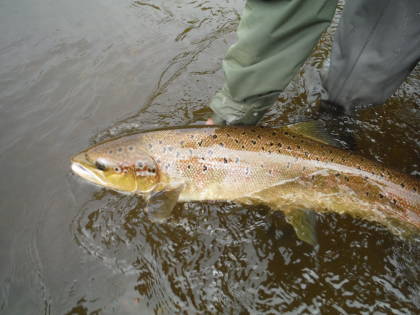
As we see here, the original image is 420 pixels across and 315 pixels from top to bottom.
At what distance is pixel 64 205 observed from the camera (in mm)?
2857

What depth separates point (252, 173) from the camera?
2.51 meters

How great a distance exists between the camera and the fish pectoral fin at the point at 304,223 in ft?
8.27

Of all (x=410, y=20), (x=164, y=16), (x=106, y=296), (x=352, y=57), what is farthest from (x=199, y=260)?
(x=164, y=16)

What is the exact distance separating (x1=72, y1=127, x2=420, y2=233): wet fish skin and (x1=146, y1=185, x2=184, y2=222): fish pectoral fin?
0.04 m

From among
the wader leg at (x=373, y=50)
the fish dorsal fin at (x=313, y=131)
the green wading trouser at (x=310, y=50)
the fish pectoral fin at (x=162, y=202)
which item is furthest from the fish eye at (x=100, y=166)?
the wader leg at (x=373, y=50)

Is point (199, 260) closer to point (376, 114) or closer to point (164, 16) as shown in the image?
point (376, 114)

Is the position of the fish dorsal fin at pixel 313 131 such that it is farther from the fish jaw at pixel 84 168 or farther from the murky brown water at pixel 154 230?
the fish jaw at pixel 84 168

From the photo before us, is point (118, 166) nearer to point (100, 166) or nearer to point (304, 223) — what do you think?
point (100, 166)

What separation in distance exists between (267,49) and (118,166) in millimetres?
1297

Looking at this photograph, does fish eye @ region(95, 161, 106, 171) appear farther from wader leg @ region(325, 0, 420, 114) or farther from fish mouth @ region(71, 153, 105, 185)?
wader leg @ region(325, 0, 420, 114)

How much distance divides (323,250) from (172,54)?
9.91 feet

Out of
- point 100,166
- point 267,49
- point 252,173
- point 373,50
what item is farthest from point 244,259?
point 373,50

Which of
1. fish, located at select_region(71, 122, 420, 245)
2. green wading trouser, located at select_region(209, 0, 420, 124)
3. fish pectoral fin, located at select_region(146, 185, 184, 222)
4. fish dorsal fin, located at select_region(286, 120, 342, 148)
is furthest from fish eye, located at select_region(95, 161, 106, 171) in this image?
fish dorsal fin, located at select_region(286, 120, 342, 148)

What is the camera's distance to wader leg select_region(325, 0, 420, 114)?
2.52 m
